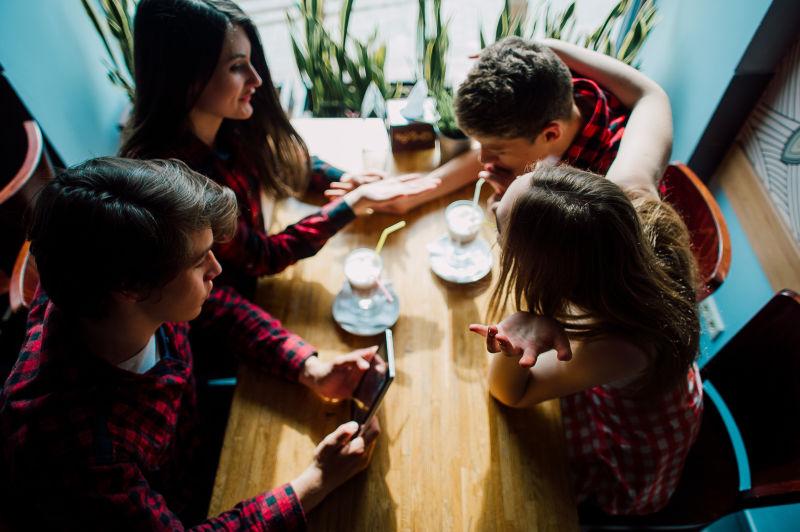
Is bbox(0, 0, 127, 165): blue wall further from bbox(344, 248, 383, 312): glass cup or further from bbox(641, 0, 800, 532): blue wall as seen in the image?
bbox(641, 0, 800, 532): blue wall

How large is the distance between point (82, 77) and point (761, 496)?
8.47ft

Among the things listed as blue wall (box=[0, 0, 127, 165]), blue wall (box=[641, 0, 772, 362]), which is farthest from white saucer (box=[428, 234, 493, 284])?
blue wall (box=[0, 0, 127, 165])

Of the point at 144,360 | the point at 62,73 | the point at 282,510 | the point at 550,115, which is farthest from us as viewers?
the point at 62,73

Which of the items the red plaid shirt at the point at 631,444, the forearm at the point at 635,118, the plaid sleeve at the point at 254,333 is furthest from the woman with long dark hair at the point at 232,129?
the red plaid shirt at the point at 631,444

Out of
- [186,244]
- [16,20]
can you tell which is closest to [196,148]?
[186,244]

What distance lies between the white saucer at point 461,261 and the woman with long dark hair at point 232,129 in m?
0.18

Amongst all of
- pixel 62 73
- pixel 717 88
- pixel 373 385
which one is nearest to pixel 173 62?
pixel 373 385

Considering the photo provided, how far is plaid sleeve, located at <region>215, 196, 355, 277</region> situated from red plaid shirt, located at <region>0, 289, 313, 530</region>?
0.31 metres

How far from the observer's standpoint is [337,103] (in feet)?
6.62

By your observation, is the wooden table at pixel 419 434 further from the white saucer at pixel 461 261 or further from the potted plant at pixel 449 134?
the potted plant at pixel 449 134

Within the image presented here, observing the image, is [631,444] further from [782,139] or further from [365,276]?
[782,139]

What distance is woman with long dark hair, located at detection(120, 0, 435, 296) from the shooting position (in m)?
1.08

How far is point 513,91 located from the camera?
1120mm

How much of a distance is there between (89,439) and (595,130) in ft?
4.27
